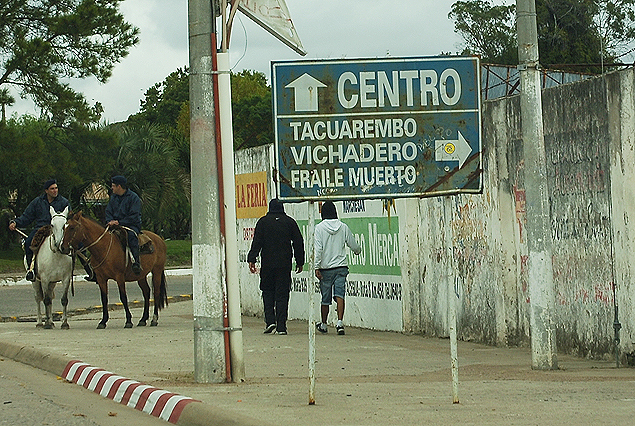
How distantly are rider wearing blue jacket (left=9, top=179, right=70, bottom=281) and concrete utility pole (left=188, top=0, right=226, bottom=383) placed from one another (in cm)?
764

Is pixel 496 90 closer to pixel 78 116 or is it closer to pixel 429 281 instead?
pixel 429 281

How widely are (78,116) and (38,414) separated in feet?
98.9

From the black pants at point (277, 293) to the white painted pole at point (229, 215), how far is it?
216 inches

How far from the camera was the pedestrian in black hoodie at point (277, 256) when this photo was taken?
15836mm

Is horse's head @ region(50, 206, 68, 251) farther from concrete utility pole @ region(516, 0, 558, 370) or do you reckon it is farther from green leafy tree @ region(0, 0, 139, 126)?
green leafy tree @ region(0, 0, 139, 126)

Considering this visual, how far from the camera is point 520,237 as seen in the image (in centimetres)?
1290

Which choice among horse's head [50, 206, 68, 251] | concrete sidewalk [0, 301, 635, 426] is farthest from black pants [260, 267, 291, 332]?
horse's head [50, 206, 68, 251]

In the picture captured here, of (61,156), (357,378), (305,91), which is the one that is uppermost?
(61,156)

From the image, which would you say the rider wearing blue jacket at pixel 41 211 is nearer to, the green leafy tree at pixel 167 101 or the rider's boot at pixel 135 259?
the rider's boot at pixel 135 259

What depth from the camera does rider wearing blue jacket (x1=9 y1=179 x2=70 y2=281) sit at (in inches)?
683

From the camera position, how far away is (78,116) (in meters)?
38.1

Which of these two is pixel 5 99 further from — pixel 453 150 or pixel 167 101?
pixel 167 101

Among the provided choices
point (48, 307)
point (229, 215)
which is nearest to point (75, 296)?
point (48, 307)

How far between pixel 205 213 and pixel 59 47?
2896cm
